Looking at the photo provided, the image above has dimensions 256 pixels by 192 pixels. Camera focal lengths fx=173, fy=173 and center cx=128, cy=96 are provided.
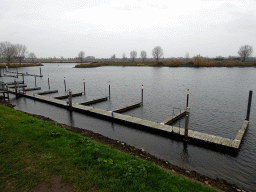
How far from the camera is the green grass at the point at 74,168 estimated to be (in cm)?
→ 511

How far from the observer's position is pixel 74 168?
5859mm

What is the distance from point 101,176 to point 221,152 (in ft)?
26.7

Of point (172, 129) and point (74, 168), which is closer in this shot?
point (74, 168)

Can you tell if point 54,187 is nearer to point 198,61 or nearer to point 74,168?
point 74,168

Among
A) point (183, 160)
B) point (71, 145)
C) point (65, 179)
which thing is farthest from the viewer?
point (183, 160)

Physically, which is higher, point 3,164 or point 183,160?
point 3,164

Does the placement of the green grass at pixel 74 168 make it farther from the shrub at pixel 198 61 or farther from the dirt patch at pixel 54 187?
the shrub at pixel 198 61

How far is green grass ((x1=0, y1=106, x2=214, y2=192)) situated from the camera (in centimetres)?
511

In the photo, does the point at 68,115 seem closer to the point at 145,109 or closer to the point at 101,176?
the point at 145,109

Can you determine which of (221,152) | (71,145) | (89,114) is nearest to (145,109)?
(89,114)

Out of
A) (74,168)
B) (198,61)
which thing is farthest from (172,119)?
(198,61)

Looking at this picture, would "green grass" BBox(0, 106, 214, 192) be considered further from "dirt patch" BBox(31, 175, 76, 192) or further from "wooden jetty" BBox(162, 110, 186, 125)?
"wooden jetty" BBox(162, 110, 186, 125)

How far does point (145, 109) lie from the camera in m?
20.3

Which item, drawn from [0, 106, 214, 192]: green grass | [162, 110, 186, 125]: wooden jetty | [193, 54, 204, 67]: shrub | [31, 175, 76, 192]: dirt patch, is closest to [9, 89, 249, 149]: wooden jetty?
[162, 110, 186, 125]: wooden jetty
